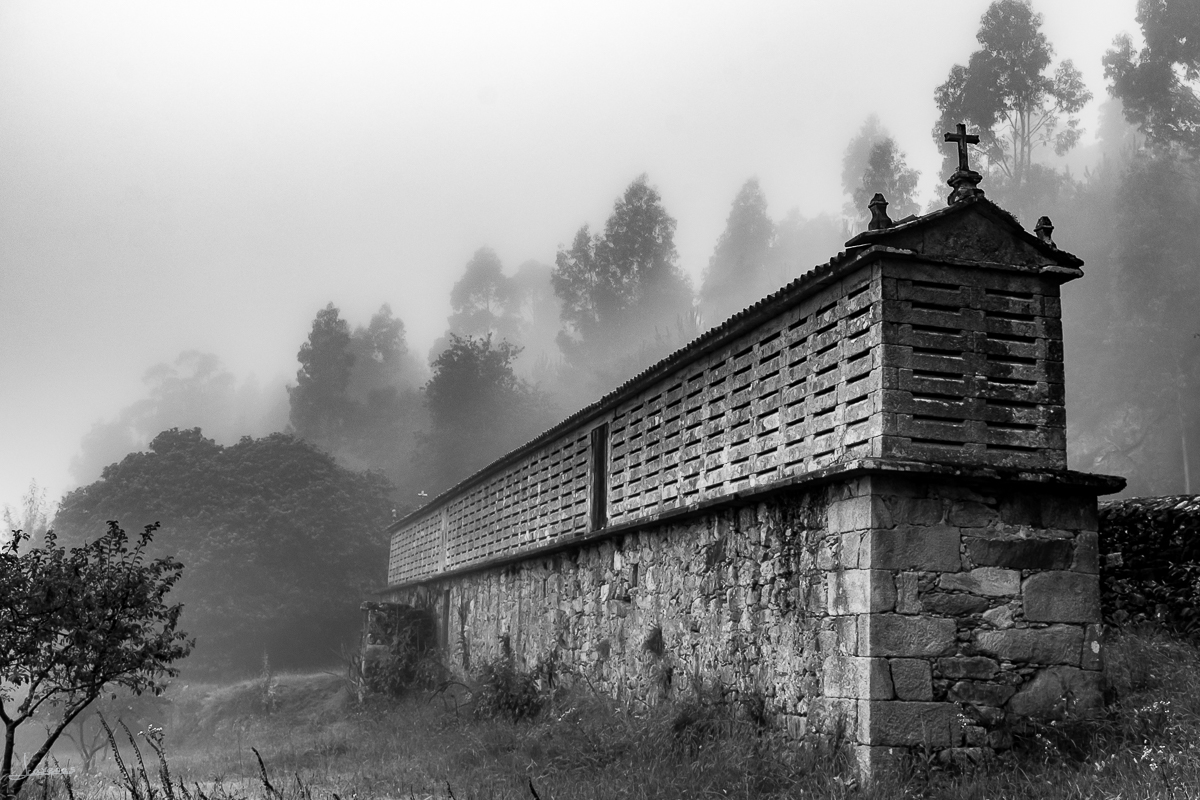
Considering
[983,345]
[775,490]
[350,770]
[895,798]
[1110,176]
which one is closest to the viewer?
[895,798]

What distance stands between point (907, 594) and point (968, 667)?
70 cm

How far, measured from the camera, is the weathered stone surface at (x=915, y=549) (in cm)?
770

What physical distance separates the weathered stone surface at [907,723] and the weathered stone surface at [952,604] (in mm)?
660

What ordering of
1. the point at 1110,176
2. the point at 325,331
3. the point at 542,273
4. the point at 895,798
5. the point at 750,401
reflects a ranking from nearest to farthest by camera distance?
the point at 895,798 < the point at 750,401 < the point at 1110,176 < the point at 325,331 < the point at 542,273

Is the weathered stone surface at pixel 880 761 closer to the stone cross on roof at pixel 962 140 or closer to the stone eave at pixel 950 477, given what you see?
the stone eave at pixel 950 477

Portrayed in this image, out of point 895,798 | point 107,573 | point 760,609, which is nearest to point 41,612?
point 107,573

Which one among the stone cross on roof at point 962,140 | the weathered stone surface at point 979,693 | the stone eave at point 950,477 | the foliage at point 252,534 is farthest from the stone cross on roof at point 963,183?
the foliage at point 252,534

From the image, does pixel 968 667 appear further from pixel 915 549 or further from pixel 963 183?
pixel 963 183

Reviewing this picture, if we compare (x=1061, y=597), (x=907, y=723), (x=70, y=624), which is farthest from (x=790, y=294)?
(x=70, y=624)

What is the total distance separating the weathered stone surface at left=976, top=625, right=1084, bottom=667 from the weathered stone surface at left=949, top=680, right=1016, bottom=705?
0.23m

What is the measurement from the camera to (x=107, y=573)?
10.0 meters

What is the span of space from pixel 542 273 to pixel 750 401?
2775 inches

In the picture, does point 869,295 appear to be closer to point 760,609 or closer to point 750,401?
point 750,401

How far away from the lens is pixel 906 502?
784 cm
